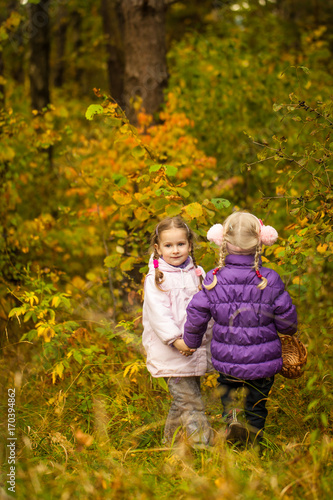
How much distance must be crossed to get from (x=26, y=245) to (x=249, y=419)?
284cm

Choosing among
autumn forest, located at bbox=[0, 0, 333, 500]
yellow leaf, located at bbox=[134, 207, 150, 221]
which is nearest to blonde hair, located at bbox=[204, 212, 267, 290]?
autumn forest, located at bbox=[0, 0, 333, 500]

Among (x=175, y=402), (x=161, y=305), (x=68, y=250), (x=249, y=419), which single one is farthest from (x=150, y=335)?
(x=68, y=250)

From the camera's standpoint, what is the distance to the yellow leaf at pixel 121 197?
3449 millimetres

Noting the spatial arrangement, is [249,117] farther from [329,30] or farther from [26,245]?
[329,30]

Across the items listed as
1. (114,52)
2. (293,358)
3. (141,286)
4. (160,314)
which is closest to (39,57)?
(114,52)

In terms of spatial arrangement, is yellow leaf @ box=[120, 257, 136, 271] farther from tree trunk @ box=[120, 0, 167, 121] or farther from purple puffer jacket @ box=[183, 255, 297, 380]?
tree trunk @ box=[120, 0, 167, 121]

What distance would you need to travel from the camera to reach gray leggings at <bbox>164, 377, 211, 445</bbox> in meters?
2.99

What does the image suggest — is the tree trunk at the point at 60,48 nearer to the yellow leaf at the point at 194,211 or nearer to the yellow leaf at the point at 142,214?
the yellow leaf at the point at 142,214

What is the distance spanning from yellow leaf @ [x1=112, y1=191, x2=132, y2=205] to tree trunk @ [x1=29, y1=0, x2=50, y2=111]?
20.6ft

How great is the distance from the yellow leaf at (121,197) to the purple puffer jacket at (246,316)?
98cm

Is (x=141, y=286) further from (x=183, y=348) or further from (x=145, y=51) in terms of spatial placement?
(x=145, y=51)

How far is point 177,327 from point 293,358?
27.2 inches

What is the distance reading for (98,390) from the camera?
3.59 metres

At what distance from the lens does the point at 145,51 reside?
5.76m
